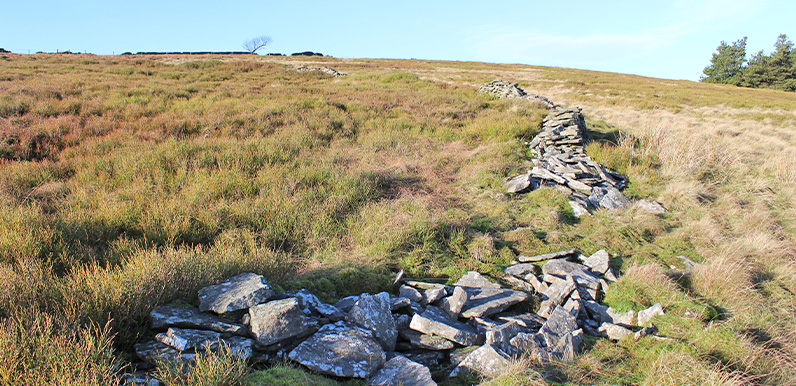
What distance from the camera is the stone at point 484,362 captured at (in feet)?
9.45

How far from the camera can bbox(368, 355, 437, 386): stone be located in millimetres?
2711

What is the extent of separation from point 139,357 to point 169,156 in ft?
19.7

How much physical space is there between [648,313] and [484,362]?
6.31 feet

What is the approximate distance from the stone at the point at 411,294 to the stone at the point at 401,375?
3.59ft

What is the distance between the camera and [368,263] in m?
4.67

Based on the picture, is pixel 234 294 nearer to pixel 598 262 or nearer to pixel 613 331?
pixel 613 331

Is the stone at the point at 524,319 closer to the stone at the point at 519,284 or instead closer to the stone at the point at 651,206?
the stone at the point at 519,284

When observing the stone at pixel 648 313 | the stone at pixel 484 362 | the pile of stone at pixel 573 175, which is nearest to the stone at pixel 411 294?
the stone at pixel 484 362

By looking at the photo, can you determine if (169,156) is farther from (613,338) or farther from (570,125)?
(570,125)

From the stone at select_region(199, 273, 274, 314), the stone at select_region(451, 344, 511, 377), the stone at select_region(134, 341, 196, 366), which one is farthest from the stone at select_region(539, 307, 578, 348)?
the stone at select_region(134, 341, 196, 366)

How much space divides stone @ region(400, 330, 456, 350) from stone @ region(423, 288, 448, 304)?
61cm

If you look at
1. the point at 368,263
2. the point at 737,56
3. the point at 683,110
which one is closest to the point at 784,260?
the point at 368,263

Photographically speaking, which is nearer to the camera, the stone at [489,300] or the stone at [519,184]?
the stone at [489,300]

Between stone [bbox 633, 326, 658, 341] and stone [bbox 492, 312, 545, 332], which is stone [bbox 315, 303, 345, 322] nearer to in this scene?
stone [bbox 492, 312, 545, 332]
